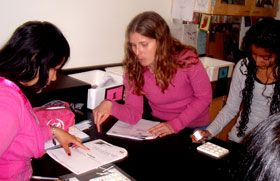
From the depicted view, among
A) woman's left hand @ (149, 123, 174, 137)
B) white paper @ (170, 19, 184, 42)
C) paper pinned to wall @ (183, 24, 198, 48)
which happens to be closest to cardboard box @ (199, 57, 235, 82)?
paper pinned to wall @ (183, 24, 198, 48)

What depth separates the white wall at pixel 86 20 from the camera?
151 centimetres

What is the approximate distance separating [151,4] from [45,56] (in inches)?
54.2

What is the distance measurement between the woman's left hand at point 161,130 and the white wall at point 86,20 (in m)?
0.79

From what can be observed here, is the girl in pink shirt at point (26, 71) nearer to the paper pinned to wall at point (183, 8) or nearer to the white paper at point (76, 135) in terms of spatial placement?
the white paper at point (76, 135)

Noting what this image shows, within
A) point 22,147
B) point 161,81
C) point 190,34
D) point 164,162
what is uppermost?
point 190,34

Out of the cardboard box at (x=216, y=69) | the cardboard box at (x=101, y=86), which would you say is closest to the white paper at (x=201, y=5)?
the cardboard box at (x=216, y=69)

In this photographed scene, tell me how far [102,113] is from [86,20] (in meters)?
0.71

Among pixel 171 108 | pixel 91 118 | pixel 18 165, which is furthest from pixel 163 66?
pixel 18 165

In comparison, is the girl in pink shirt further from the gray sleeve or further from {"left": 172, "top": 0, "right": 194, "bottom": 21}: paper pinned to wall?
{"left": 172, "top": 0, "right": 194, "bottom": 21}: paper pinned to wall

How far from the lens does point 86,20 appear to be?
178 cm

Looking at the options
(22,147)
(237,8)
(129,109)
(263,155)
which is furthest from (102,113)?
(237,8)

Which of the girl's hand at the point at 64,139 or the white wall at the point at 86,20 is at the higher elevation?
the white wall at the point at 86,20

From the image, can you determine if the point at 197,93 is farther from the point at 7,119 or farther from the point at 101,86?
the point at 7,119

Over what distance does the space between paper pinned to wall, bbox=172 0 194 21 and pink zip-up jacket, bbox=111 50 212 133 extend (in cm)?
87
